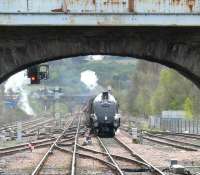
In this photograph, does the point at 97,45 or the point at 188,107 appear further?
the point at 188,107

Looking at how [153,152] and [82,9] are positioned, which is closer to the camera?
[82,9]

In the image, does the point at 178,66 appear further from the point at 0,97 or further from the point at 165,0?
the point at 0,97

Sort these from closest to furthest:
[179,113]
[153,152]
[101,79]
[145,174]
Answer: [145,174] → [153,152] → [179,113] → [101,79]

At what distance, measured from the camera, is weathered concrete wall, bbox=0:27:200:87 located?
14.0 m

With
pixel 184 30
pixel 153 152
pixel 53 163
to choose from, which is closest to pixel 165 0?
pixel 184 30

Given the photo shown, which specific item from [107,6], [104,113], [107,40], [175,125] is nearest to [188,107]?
[175,125]

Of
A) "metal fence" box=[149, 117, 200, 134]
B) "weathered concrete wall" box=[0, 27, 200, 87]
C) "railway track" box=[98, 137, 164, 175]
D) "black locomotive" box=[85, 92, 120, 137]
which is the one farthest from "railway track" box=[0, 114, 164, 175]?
"metal fence" box=[149, 117, 200, 134]

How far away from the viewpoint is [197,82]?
1496 cm

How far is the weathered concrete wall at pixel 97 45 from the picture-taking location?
13961mm

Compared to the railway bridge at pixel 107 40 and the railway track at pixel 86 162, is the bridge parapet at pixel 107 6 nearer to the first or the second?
the railway bridge at pixel 107 40

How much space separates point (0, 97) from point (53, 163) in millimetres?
58549

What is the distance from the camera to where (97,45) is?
14.2 meters

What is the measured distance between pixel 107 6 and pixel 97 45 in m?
1.27

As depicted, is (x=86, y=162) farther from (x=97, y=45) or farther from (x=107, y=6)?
(x=107, y=6)
